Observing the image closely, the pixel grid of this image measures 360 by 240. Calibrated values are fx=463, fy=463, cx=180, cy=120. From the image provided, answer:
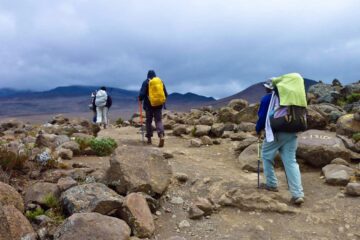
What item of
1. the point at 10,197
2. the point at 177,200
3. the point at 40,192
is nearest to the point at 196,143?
the point at 177,200

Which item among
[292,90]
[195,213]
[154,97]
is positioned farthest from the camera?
[154,97]

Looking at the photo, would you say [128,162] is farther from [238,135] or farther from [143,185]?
[238,135]

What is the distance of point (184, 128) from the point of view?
18953 millimetres

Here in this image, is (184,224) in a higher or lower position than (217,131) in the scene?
lower

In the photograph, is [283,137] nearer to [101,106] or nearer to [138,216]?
[138,216]

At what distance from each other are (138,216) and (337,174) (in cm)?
506

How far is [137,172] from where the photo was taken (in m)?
9.34

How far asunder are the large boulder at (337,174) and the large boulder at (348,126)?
380 centimetres

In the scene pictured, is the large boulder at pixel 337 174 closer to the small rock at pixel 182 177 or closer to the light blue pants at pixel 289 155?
the light blue pants at pixel 289 155

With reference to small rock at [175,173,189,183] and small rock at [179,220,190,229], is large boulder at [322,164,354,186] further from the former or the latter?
small rock at [179,220,190,229]

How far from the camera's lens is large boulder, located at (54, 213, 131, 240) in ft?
22.3

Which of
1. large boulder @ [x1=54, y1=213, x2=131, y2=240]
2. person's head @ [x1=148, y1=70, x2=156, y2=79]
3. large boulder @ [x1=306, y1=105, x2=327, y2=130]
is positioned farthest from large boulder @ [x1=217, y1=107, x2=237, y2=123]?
large boulder @ [x1=54, y1=213, x2=131, y2=240]

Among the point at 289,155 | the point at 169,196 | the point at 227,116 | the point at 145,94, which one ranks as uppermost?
the point at 145,94

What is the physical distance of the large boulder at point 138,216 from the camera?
25.5 ft
